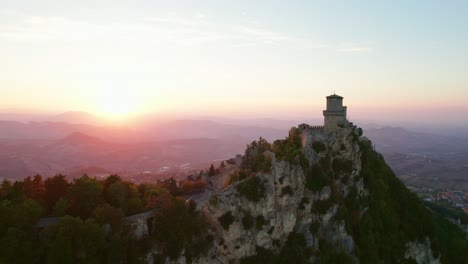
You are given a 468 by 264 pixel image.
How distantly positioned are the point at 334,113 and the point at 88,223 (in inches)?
1659

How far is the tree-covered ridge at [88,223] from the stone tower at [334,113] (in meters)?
28.9

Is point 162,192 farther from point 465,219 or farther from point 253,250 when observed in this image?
point 465,219

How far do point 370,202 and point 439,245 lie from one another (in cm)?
2165

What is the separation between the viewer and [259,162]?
55594mm

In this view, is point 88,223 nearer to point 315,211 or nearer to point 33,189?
point 33,189

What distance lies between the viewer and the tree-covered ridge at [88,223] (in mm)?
34375

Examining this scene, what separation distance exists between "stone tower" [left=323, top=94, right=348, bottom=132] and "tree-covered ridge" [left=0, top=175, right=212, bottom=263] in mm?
28924

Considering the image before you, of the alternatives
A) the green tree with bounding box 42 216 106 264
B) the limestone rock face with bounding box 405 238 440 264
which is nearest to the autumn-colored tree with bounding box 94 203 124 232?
the green tree with bounding box 42 216 106 264

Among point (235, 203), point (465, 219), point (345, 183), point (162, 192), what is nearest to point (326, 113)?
point (345, 183)

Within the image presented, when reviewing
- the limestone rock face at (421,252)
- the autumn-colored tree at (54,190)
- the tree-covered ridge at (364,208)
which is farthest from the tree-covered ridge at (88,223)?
the limestone rock face at (421,252)

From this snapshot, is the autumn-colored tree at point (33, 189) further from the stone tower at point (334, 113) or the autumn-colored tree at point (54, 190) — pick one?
the stone tower at point (334, 113)

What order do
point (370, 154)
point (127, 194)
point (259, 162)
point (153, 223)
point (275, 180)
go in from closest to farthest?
point (153, 223) → point (127, 194) → point (275, 180) → point (259, 162) → point (370, 154)

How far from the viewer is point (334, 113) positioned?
60438 mm

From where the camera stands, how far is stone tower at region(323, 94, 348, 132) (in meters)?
60.3
